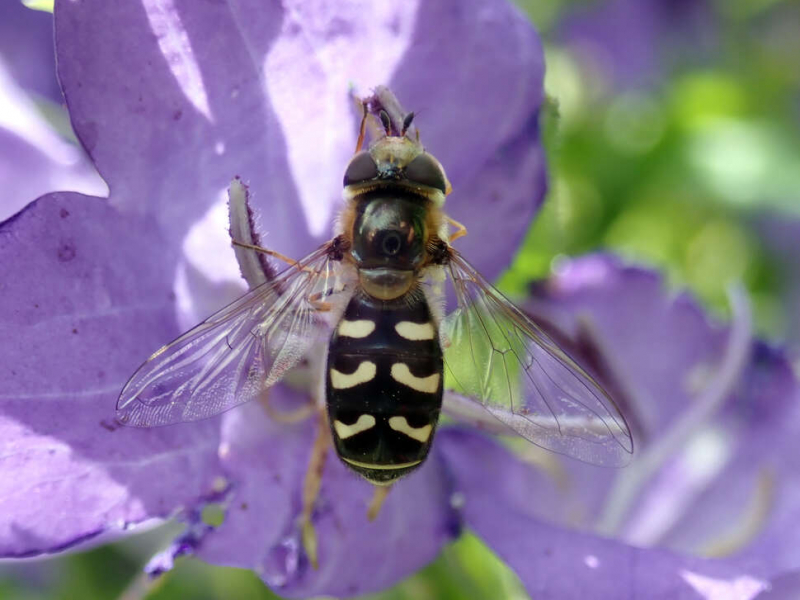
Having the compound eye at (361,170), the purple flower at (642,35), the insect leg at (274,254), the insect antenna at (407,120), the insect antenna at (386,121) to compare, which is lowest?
the insect leg at (274,254)

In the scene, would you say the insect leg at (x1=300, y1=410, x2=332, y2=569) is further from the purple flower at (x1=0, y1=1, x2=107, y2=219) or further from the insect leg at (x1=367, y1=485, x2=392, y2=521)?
the purple flower at (x1=0, y1=1, x2=107, y2=219)

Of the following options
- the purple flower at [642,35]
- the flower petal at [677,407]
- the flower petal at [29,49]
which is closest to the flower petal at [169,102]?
the flower petal at [29,49]

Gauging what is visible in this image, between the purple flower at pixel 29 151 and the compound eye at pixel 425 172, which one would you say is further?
the purple flower at pixel 29 151

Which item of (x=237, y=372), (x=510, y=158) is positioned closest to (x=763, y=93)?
(x=510, y=158)

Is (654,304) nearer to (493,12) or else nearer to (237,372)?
(493,12)

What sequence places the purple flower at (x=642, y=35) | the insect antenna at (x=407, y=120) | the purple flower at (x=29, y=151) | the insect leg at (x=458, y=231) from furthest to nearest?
1. the purple flower at (x=642, y=35)
2. the purple flower at (x=29, y=151)
3. the insect leg at (x=458, y=231)
4. the insect antenna at (x=407, y=120)

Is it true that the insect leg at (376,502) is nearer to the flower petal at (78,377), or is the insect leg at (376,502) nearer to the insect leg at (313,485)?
the insect leg at (313,485)

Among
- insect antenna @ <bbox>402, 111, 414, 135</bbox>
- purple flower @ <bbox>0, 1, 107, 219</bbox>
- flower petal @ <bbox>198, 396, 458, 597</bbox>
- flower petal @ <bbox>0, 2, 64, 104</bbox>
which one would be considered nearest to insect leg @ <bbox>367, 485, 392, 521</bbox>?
flower petal @ <bbox>198, 396, 458, 597</bbox>

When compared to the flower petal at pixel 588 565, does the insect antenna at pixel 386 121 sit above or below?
above
